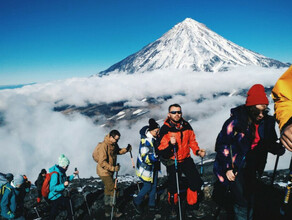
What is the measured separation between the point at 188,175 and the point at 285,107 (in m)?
3.86

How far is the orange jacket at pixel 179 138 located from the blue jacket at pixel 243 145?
5.02 ft

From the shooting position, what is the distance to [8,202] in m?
4.66

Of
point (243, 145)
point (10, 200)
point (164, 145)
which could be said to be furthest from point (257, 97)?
point (10, 200)

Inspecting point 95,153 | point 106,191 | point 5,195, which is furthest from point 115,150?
point 5,195

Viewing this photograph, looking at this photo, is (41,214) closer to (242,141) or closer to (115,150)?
(115,150)

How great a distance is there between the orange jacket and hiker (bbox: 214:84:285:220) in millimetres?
1535

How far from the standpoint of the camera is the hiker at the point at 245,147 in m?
3.20

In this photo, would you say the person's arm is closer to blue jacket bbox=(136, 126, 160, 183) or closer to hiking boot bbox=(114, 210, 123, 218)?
hiking boot bbox=(114, 210, 123, 218)

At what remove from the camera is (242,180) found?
3.37m

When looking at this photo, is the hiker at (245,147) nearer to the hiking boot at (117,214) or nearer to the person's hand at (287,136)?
the person's hand at (287,136)

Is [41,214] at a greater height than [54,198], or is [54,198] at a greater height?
[54,198]

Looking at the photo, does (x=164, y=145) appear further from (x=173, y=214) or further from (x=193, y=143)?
(x=173, y=214)

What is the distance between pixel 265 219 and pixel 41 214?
304 inches

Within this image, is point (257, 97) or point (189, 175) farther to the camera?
point (189, 175)
